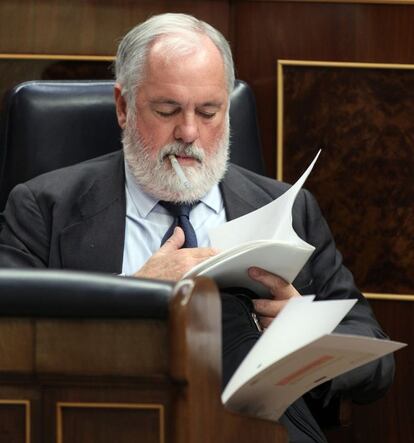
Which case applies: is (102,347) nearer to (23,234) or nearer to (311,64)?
(23,234)

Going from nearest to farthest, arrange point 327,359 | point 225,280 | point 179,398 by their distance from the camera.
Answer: point 179,398 < point 327,359 < point 225,280

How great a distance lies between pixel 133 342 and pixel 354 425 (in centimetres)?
183

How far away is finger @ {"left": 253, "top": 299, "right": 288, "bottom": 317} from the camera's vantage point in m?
2.05

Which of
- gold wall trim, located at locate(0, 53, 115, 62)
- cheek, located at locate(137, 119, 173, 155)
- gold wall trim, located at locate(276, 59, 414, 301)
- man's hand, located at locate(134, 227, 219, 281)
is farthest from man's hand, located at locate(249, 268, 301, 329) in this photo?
gold wall trim, located at locate(0, 53, 115, 62)

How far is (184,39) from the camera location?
2.44 meters

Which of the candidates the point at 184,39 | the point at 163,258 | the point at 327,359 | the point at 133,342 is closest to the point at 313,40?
the point at 184,39

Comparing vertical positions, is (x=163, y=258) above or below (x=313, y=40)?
below

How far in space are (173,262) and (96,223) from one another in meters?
0.34

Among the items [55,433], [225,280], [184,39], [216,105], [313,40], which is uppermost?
[313,40]

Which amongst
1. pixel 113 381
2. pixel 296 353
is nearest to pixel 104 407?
pixel 113 381

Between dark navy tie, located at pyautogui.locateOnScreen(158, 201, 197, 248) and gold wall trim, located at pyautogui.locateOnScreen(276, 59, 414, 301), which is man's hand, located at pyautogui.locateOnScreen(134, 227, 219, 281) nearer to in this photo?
dark navy tie, located at pyautogui.locateOnScreen(158, 201, 197, 248)

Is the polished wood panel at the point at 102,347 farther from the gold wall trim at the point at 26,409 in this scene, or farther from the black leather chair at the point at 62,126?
the black leather chair at the point at 62,126

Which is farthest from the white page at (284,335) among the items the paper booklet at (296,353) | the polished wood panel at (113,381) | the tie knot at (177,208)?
the tie knot at (177,208)

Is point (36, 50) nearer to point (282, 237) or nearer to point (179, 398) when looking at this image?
point (282, 237)
